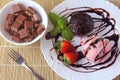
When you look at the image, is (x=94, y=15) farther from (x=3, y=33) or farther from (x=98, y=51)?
(x=3, y=33)

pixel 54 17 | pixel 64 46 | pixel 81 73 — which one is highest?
pixel 54 17

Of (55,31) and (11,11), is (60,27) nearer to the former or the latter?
(55,31)

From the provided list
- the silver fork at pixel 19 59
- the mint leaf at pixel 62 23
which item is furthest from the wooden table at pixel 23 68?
the mint leaf at pixel 62 23

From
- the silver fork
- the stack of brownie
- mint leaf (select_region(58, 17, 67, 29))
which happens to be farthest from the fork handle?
mint leaf (select_region(58, 17, 67, 29))

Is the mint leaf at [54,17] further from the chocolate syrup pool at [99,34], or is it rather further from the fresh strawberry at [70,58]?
the fresh strawberry at [70,58]

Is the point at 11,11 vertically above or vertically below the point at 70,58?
above

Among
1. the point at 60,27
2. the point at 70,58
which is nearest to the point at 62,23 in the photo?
the point at 60,27
